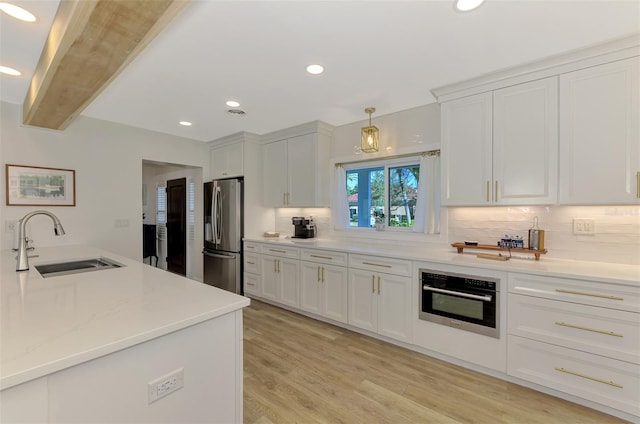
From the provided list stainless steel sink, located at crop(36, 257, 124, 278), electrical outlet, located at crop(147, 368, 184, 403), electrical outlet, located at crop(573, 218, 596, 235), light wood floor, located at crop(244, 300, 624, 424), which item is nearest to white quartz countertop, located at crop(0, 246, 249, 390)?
electrical outlet, located at crop(147, 368, 184, 403)

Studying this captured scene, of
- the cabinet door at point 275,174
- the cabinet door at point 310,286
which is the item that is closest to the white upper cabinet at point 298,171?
the cabinet door at point 275,174

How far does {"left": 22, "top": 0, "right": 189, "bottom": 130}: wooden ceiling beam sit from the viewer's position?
1336mm

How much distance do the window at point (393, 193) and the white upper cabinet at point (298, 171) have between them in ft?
0.97

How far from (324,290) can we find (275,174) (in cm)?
190

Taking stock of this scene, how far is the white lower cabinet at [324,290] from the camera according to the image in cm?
307

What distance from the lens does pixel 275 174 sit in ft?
13.8

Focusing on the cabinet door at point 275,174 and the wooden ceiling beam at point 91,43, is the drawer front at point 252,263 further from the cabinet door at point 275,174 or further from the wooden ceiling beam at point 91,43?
the wooden ceiling beam at point 91,43

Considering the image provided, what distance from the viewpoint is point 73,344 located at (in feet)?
2.82

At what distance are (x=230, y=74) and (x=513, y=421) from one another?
10.4 ft

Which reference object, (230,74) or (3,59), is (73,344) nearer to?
(230,74)

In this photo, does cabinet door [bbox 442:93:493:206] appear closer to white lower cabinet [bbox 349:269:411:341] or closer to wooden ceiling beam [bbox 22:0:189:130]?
white lower cabinet [bbox 349:269:411:341]

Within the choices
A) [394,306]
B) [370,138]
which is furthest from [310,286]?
[370,138]

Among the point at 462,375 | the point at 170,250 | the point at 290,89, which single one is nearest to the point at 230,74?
the point at 290,89

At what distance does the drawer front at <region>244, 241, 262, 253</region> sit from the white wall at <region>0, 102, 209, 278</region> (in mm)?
1443
